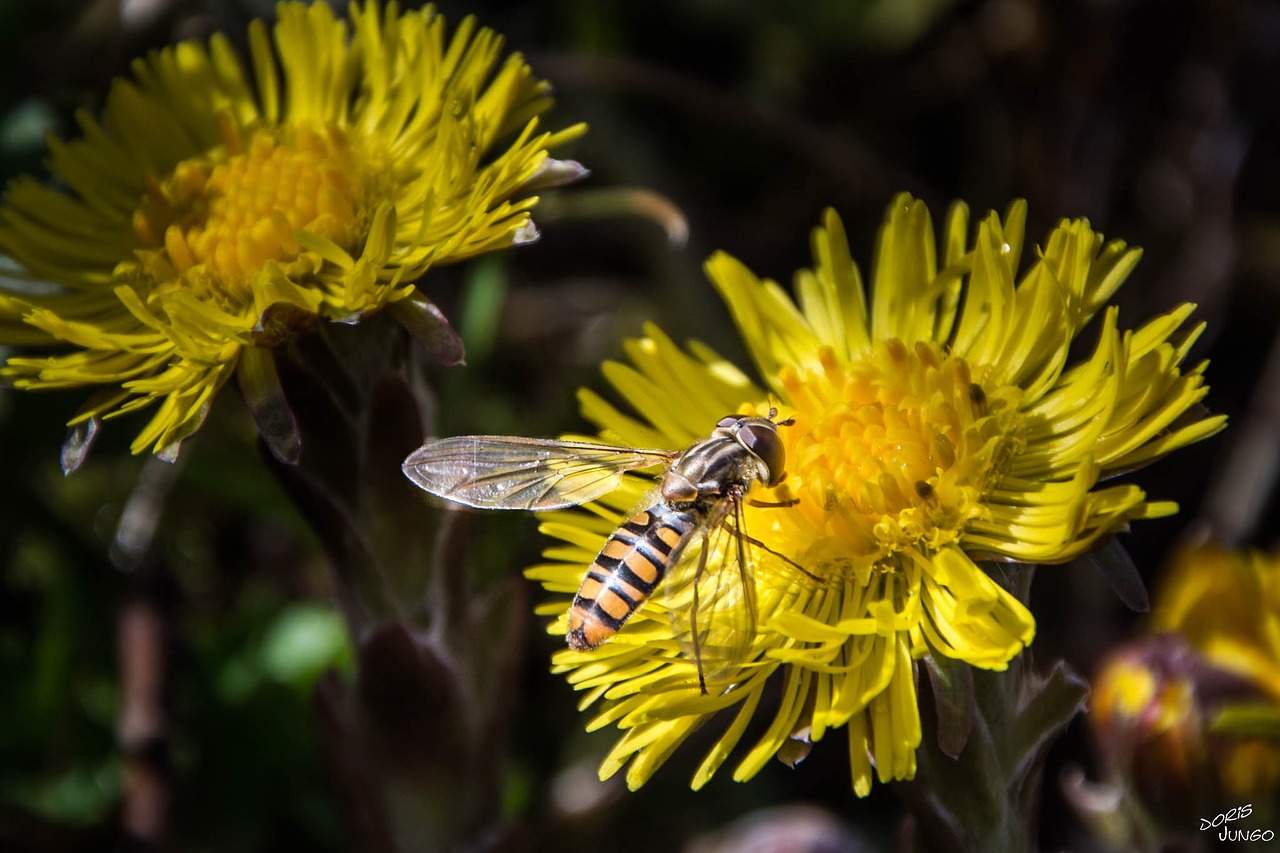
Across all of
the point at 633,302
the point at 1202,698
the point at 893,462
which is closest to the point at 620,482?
the point at 893,462

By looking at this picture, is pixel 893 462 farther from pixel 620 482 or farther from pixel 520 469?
pixel 520 469

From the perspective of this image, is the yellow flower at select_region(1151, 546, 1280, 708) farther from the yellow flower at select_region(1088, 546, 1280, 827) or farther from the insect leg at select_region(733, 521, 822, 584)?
the insect leg at select_region(733, 521, 822, 584)

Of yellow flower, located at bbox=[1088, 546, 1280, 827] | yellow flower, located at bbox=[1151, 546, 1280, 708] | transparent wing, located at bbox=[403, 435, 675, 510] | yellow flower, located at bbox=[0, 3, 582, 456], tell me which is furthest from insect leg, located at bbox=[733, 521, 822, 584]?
yellow flower, located at bbox=[1151, 546, 1280, 708]

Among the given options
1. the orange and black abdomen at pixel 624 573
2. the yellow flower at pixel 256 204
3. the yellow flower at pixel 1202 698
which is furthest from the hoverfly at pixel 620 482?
the yellow flower at pixel 1202 698

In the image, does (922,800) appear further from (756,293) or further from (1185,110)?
(1185,110)

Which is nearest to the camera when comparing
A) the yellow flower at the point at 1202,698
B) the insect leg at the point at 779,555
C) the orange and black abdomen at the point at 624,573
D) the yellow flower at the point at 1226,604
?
the orange and black abdomen at the point at 624,573

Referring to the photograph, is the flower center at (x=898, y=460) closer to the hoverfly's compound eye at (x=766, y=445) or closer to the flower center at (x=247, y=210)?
the hoverfly's compound eye at (x=766, y=445)

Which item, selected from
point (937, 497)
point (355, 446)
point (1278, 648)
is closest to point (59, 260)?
point (355, 446)
